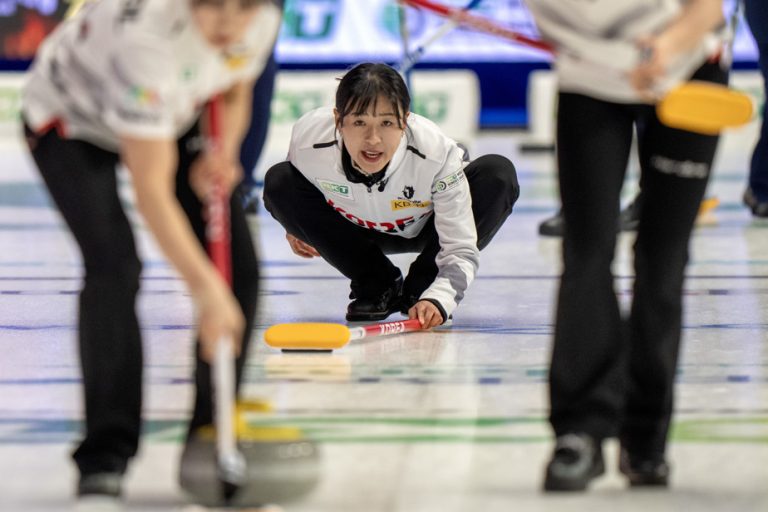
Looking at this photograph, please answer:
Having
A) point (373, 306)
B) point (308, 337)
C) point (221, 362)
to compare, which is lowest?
point (373, 306)

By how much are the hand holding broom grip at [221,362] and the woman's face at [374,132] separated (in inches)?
51.4

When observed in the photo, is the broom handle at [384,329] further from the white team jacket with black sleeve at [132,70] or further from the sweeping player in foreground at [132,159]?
the white team jacket with black sleeve at [132,70]

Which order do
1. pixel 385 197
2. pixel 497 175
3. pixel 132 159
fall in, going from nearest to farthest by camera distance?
pixel 132 159
pixel 385 197
pixel 497 175

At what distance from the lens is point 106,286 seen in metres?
2.14

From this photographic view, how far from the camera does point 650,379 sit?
2.25m

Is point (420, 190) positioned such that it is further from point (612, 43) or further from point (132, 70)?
point (132, 70)

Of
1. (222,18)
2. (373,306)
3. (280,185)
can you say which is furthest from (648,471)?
(280,185)

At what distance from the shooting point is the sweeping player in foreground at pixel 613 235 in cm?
218

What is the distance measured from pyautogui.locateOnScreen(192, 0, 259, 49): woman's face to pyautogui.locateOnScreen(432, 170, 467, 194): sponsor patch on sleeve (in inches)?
62.8

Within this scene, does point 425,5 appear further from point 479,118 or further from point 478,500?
point 479,118

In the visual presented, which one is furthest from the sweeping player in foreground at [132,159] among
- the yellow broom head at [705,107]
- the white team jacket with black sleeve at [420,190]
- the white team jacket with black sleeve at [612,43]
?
the white team jacket with black sleeve at [420,190]

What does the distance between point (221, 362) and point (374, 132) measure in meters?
1.50

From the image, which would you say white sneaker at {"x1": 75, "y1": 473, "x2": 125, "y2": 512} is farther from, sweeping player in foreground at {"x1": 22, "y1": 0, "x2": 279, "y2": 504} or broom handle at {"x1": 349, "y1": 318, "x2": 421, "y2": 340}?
broom handle at {"x1": 349, "y1": 318, "x2": 421, "y2": 340}

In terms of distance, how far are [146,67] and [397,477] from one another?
81cm
